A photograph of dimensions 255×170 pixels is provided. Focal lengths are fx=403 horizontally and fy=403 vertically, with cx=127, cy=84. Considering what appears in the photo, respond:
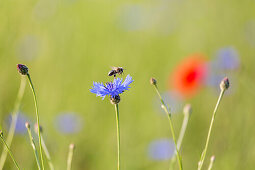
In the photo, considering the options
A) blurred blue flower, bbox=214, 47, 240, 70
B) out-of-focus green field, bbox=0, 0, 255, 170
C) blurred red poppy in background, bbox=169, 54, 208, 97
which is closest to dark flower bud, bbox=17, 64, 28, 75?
out-of-focus green field, bbox=0, 0, 255, 170

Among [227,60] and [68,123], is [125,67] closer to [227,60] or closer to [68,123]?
[68,123]

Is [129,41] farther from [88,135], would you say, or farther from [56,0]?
[88,135]

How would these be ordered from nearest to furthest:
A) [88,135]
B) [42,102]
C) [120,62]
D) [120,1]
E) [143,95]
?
[88,135] → [42,102] → [143,95] → [120,62] → [120,1]

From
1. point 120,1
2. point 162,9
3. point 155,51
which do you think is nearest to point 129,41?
point 155,51

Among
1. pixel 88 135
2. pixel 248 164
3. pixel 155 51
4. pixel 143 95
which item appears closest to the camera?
pixel 248 164

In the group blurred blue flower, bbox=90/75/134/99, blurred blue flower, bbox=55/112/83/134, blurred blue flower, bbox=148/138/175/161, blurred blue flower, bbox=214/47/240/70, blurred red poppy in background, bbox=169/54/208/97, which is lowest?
blurred blue flower, bbox=90/75/134/99

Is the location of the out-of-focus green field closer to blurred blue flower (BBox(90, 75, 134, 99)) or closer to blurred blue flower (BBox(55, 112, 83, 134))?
blurred blue flower (BBox(55, 112, 83, 134))

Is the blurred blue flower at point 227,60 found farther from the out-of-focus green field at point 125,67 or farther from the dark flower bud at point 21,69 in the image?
the dark flower bud at point 21,69
